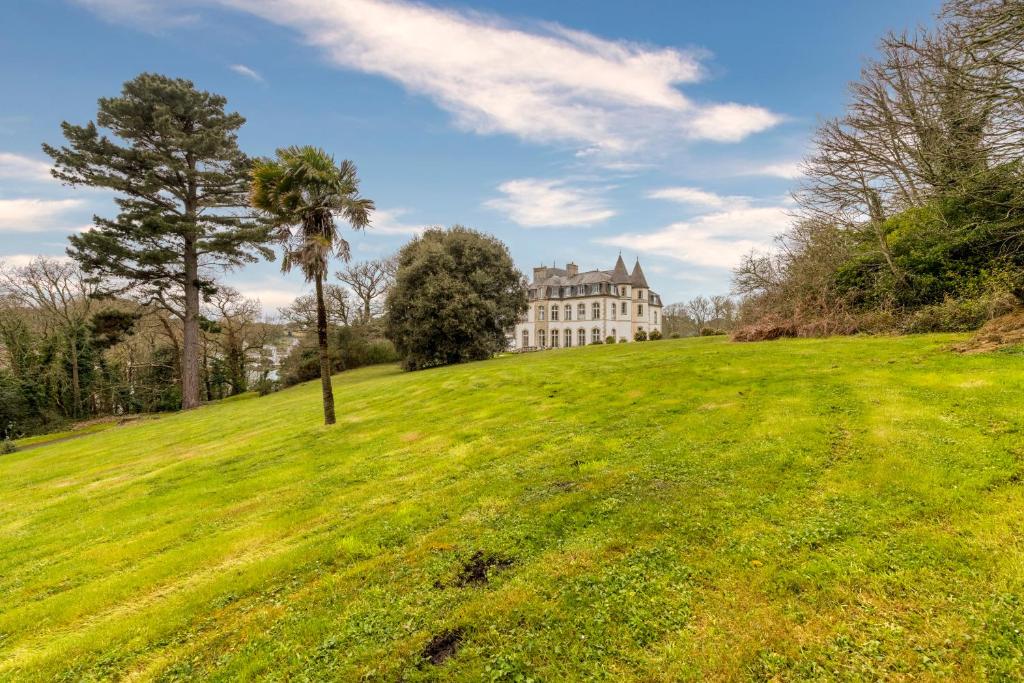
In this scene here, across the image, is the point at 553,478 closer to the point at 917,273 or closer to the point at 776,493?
the point at 776,493

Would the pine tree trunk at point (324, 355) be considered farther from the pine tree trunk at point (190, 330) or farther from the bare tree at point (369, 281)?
the bare tree at point (369, 281)

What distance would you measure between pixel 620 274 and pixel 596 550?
59320 millimetres

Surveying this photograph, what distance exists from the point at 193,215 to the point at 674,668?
34028 mm

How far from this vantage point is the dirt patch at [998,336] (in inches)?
371

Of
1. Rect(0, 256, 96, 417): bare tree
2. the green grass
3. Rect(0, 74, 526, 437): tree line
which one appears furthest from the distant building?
the green grass

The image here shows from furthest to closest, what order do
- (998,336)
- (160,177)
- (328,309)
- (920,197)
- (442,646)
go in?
1. (328,309)
2. (160,177)
3. (920,197)
4. (998,336)
5. (442,646)

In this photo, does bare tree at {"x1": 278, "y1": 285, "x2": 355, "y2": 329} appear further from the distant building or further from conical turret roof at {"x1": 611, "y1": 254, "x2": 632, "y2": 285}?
conical turret roof at {"x1": 611, "y1": 254, "x2": 632, "y2": 285}

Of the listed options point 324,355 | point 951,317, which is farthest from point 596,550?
point 951,317

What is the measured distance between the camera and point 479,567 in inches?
180

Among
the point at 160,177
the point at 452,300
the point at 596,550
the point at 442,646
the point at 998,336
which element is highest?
the point at 160,177

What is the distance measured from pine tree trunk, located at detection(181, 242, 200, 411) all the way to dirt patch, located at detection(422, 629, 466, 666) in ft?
106

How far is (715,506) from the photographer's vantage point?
500 centimetres

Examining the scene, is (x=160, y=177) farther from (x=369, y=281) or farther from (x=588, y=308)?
(x=588, y=308)

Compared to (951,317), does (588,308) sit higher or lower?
higher
